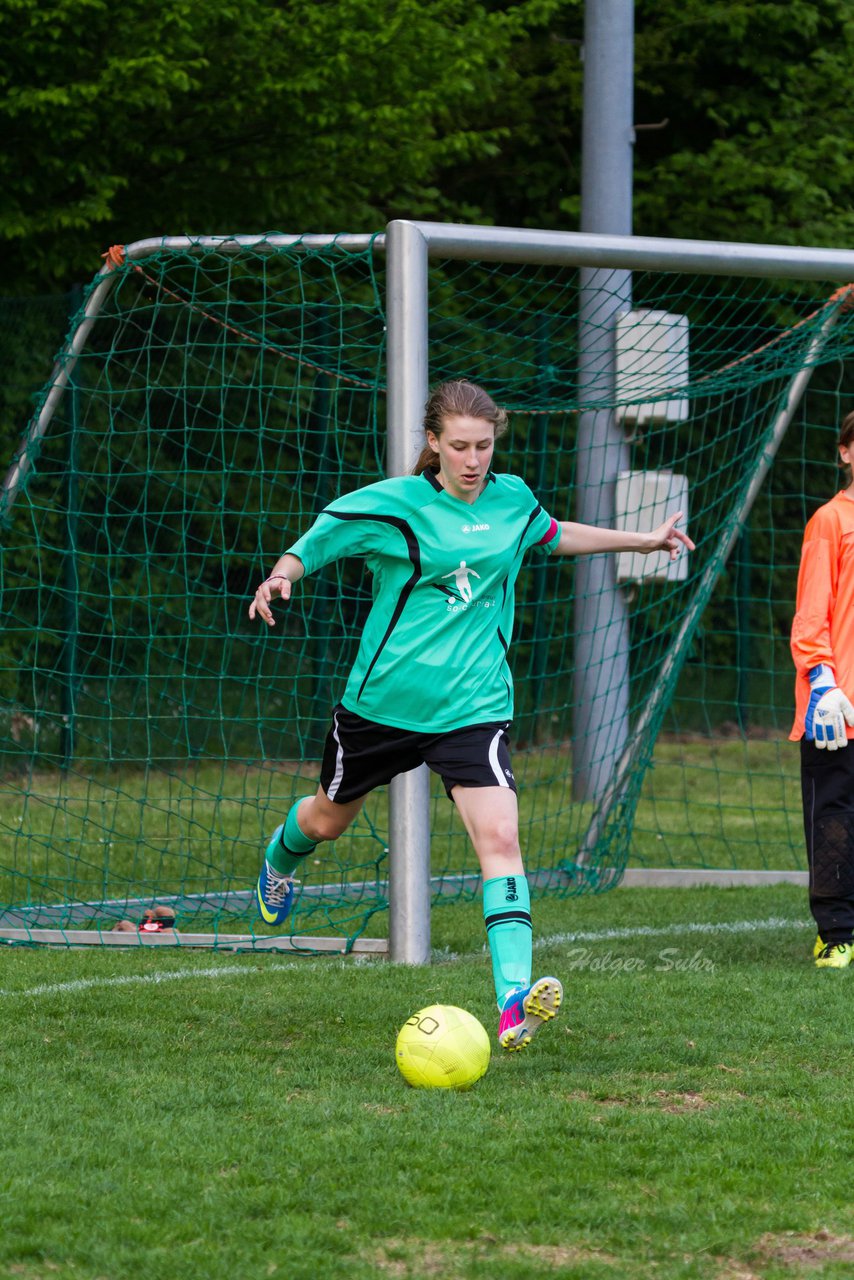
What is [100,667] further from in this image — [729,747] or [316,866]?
[729,747]

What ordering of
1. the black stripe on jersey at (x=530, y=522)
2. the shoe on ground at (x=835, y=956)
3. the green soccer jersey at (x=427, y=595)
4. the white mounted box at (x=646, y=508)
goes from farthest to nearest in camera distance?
1. the white mounted box at (x=646, y=508)
2. the shoe on ground at (x=835, y=956)
3. the black stripe on jersey at (x=530, y=522)
4. the green soccer jersey at (x=427, y=595)

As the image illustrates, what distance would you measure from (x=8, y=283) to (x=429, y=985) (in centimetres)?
788

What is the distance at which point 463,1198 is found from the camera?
3.21 meters

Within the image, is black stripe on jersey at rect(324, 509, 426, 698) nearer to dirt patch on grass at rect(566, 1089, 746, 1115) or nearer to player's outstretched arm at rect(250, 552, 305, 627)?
player's outstretched arm at rect(250, 552, 305, 627)

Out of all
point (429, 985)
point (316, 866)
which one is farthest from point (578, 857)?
point (429, 985)

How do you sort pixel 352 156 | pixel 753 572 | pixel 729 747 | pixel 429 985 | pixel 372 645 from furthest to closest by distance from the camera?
pixel 753 572 → pixel 729 747 → pixel 352 156 → pixel 429 985 → pixel 372 645

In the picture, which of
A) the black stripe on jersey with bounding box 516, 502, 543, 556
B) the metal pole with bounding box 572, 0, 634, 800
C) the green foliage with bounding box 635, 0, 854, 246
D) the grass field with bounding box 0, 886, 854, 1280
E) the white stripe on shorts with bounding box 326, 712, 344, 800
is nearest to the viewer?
the grass field with bounding box 0, 886, 854, 1280

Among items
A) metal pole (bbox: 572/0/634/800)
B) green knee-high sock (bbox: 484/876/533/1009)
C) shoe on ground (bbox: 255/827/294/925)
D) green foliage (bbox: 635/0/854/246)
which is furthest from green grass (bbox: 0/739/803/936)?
green foliage (bbox: 635/0/854/246)

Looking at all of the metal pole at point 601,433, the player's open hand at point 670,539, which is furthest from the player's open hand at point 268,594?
the metal pole at point 601,433

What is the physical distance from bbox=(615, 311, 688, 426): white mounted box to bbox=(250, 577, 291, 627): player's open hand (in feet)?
9.95

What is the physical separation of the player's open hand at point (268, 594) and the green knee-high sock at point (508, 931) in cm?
92

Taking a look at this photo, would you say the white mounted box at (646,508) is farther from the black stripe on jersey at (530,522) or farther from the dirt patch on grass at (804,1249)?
the dirt patch on grass at (804,1249)

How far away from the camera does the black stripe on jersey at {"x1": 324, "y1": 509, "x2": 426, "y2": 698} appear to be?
4617mm

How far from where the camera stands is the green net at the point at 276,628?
7051mm
